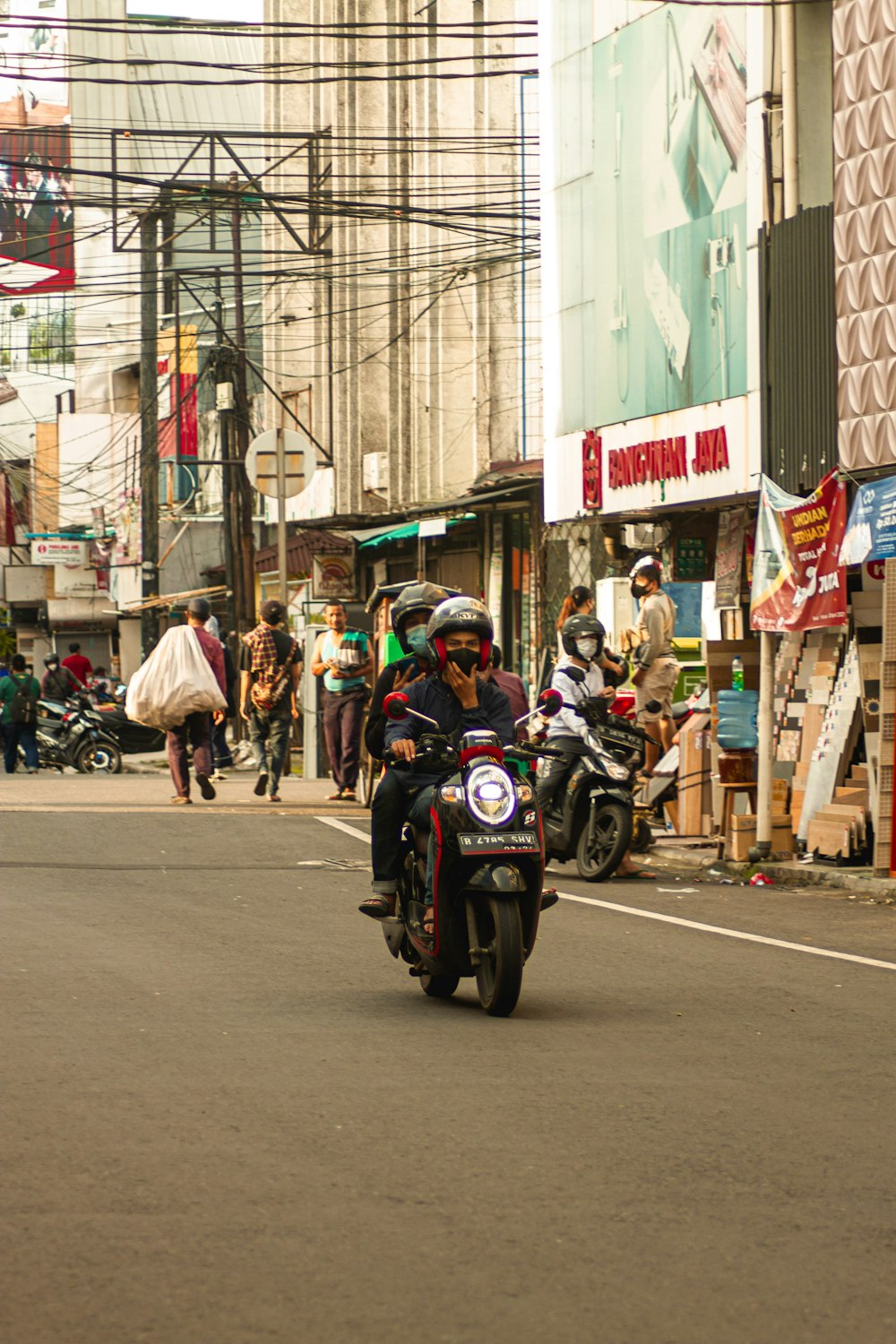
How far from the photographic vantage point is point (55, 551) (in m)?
57.2

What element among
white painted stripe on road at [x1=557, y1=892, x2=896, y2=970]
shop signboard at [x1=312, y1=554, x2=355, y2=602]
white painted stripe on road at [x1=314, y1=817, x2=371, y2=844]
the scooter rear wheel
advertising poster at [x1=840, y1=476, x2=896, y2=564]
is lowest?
white painted stripe on road at [x1=557, y1=892, x2=896, y2=970]

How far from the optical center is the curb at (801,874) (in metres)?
13.5

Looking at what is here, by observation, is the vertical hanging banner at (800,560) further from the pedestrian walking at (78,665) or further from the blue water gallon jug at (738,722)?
the pedestrian walking at (78,665)

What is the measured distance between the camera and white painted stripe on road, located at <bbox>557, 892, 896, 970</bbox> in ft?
33.8

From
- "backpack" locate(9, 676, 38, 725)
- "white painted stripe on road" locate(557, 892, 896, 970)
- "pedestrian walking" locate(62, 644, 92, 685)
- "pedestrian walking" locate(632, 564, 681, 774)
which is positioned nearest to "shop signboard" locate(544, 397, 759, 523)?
"pedestrian walking" locate(632, 564, 681, 774)

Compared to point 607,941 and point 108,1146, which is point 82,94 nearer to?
point 607,941

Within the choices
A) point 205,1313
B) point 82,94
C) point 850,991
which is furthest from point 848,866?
point 82,94

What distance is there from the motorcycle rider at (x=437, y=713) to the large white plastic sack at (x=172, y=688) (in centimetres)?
1125

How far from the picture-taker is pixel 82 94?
65.9 m

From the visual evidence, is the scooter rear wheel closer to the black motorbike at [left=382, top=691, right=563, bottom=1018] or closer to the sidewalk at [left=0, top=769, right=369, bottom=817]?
the black motorbike at [left=382, top=691, right=563, bottom=1018]

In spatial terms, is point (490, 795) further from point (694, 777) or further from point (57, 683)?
point (57, 683)

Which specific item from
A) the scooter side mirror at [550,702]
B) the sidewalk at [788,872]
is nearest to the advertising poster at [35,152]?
the sidewalk at [788,872]

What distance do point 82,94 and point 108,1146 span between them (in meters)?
64.4

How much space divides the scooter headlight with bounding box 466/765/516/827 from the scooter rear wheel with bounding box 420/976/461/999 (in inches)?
34.1
